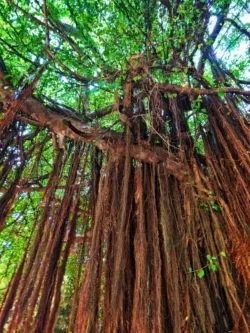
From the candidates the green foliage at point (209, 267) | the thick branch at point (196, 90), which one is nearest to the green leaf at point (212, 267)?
the green foliage at point (209, 267)

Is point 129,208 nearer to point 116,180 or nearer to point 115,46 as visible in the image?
point 116,180

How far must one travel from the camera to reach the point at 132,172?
1.79 meters

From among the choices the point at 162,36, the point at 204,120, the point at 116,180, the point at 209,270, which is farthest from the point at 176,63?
the point at 209,270

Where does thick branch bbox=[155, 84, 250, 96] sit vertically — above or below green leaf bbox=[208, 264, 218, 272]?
above

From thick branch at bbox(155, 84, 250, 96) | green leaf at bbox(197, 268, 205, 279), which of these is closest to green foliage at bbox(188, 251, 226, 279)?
green leaf at bbox(197, 268, 205, 279)

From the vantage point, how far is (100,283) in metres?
1.27

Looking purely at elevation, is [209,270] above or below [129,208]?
below

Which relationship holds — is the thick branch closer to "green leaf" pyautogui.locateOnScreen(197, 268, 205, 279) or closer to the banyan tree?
the banyan tree

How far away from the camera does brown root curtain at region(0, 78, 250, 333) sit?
1197 mm

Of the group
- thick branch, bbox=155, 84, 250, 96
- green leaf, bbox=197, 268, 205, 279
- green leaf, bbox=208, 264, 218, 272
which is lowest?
green leaf, bbox=197, 268, 205, 279

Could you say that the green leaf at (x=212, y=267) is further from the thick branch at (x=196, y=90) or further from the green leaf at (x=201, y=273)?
the thick branch at (x=196, y=90)

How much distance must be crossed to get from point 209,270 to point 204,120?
3.45ft

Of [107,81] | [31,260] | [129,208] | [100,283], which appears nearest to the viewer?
[100,283]

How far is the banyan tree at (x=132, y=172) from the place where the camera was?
4.08 feet
